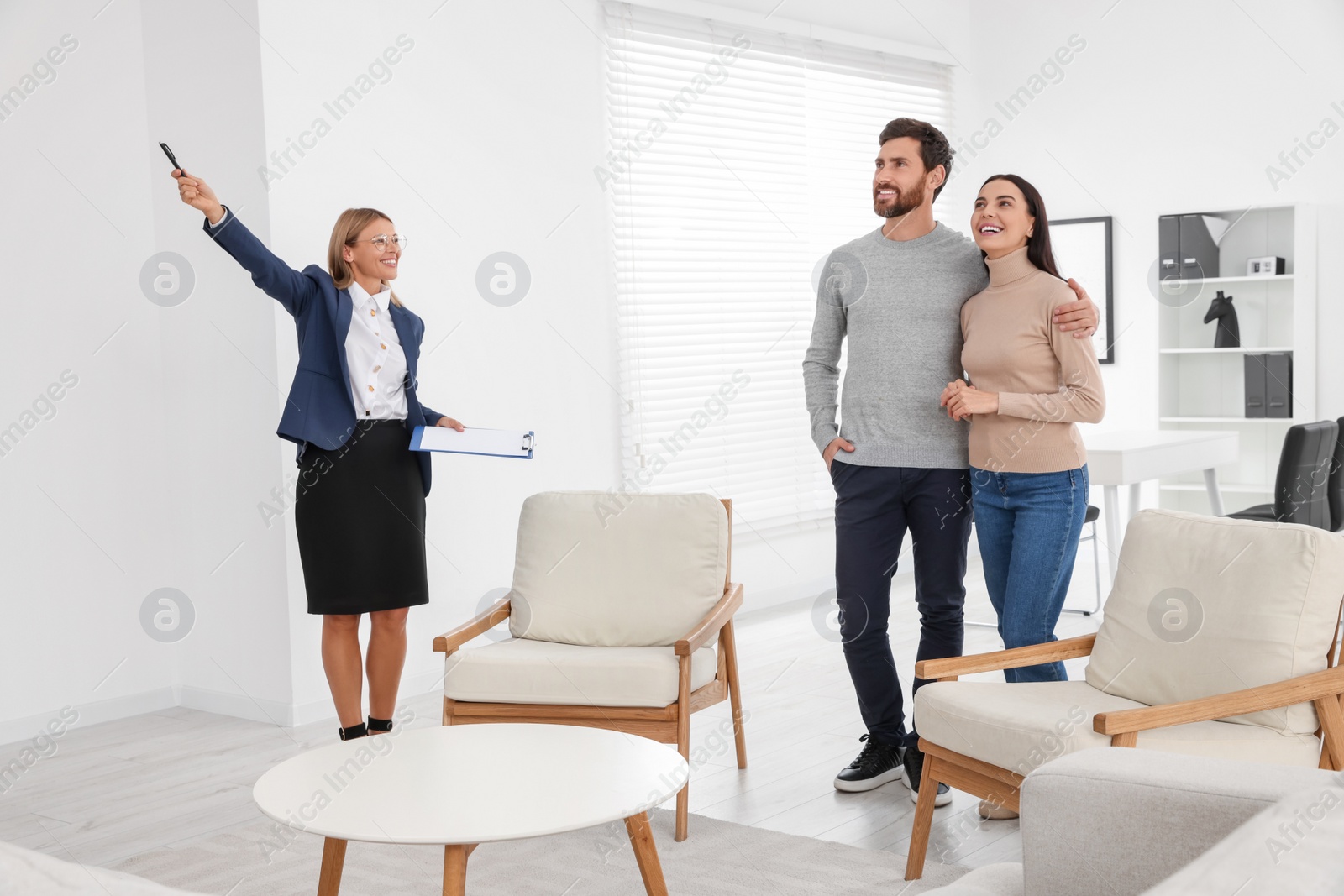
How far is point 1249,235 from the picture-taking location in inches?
256

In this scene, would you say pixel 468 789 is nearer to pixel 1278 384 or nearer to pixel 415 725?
pixel 415 725

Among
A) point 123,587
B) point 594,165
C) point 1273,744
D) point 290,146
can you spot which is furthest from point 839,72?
point 1273,744

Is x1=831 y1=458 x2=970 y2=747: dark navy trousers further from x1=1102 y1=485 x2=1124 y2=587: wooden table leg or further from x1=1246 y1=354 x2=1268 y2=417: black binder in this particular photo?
x1=1246 y1=354 x2=1268 y2=417: black binder

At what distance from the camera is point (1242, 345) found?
6488 mm

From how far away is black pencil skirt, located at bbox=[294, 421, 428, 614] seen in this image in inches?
138

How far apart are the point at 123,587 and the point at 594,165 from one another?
251cm

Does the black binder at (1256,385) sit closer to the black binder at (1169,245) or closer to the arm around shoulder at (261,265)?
the black binder at (1169,245)

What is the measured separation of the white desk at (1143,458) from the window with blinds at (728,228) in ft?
4.75

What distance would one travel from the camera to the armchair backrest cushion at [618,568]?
131 inches

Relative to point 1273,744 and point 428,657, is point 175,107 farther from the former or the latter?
point 1273,744

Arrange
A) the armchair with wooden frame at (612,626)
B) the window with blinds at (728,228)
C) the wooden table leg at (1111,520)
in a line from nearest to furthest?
1. the armchair with wooden frame at (612,626)
2. the window with blinds at (728,228)
3. the wooden table leg at (1111,520)

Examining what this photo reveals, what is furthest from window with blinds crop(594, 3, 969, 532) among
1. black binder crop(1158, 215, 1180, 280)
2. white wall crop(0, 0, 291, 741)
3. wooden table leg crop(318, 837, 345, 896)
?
wooden table leg crop(318, 837, 345, 896)

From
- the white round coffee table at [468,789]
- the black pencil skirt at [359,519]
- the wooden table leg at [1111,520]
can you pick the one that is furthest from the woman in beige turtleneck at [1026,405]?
the wooden table leg at [1111,520]

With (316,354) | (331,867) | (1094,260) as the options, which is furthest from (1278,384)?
(331,867)
